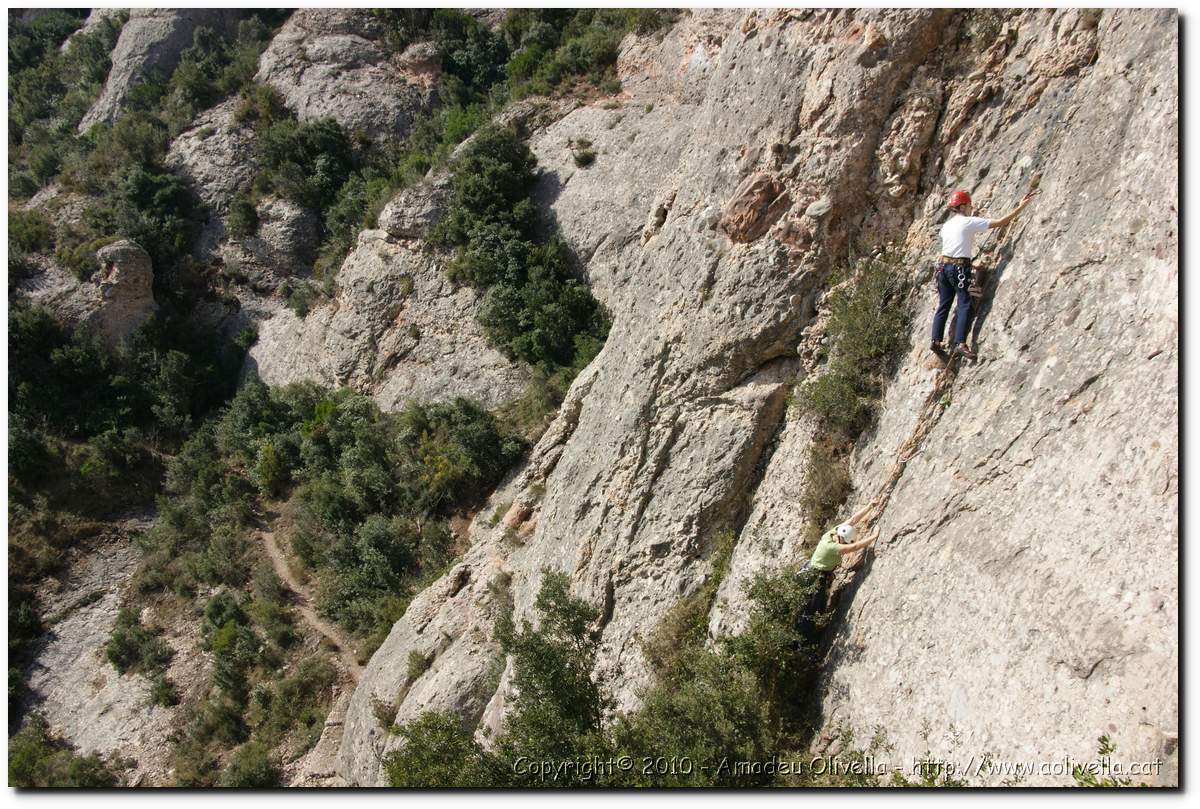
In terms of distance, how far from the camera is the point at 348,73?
93.4ft

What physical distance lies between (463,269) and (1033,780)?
1894 cm

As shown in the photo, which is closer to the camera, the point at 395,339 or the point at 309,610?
the point at 309,610

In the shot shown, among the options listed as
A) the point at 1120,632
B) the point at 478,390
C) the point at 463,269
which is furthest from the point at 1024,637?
the point at 463,269

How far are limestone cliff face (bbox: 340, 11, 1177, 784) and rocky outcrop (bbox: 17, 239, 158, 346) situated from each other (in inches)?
672

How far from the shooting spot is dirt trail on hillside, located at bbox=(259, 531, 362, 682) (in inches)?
653

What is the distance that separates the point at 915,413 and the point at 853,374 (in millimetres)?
1137

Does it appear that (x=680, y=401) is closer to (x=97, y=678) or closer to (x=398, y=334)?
(x=398, y=334)

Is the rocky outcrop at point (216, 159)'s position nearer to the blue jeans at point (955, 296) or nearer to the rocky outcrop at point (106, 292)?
the rocky outcrop at point (106, 292)

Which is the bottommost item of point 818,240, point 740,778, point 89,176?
point 740,778

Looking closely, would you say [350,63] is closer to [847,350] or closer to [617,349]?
[617,349]

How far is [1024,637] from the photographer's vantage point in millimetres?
6086

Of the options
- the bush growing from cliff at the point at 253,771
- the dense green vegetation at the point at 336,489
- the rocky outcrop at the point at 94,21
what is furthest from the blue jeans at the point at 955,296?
the rocky outcrop at the point at 94,21

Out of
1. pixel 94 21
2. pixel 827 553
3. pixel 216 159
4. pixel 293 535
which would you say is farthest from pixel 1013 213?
pixel 94 21

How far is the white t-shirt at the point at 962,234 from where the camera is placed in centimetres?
769
